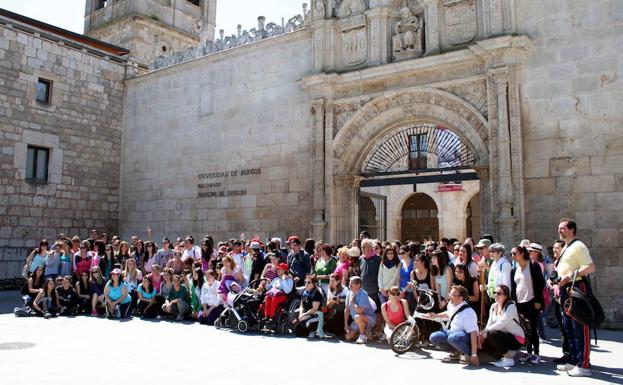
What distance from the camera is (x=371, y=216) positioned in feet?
50.7

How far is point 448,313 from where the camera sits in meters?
6.71

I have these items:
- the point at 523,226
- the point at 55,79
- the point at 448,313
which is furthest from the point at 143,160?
the point at 448,313

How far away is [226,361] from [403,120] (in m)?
7.48

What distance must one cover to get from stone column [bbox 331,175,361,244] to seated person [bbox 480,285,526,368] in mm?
6356

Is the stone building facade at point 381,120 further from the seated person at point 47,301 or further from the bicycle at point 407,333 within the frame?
the seated person at point 47,301

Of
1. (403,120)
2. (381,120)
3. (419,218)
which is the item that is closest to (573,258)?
(403,120)

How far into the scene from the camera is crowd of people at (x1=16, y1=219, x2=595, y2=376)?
6.34 metres

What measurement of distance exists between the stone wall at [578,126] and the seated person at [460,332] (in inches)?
165

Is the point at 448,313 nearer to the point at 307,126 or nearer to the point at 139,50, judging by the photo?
the point at 307,126

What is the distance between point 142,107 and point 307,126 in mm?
6795

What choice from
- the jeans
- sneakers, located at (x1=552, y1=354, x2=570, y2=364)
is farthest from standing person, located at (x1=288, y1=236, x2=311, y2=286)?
sneakers, located at (x1=552, y1=354, x2=570, y2=364)

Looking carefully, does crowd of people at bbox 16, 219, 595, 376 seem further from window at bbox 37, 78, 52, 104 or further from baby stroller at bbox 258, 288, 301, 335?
window at bbox 37, 78, 52, 104

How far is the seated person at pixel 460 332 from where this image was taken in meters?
6.32

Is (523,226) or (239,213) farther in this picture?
(239,213)
